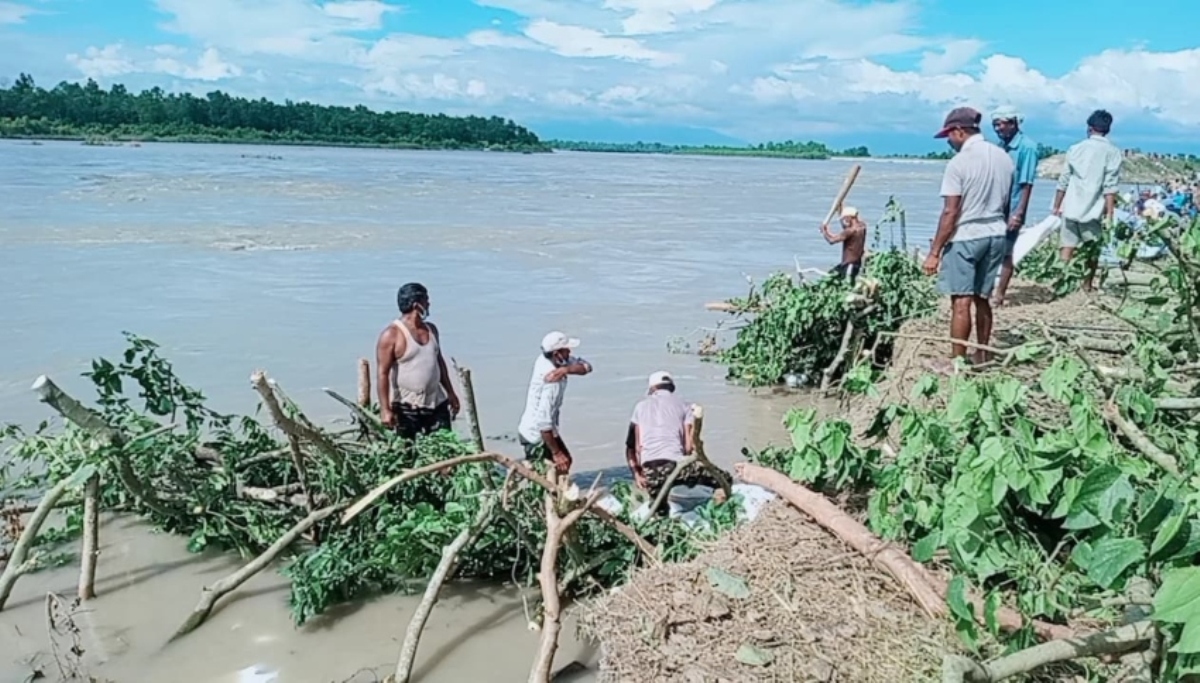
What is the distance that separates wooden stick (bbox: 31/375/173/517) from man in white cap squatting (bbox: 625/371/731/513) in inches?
105

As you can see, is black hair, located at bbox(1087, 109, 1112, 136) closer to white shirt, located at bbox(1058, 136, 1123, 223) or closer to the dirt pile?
white shirt, located at bbox(1058, 136, 1123, 223)

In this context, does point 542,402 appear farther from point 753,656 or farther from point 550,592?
point 753,656

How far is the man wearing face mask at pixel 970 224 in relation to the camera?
6.04 m

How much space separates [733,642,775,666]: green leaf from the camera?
3.29m

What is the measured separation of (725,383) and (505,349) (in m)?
2.80

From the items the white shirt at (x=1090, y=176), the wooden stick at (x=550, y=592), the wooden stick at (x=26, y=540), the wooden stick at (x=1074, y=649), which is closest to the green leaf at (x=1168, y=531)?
the wooden stick at (x=1074, y=649)

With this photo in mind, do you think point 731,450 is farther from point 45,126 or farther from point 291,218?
point 45,126

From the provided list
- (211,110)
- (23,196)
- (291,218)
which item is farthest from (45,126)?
(291,218)

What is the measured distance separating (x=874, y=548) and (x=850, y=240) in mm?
6610

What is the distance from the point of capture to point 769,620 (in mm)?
3498

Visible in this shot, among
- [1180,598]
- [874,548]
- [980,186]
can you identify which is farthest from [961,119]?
[1180,598]

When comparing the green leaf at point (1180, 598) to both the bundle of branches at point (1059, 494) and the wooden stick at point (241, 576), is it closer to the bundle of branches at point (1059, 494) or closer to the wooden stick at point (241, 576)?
the bundle of branches at point (1059, 494)

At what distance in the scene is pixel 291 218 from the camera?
26.4 m

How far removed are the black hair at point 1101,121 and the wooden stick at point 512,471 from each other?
19.3 feet
